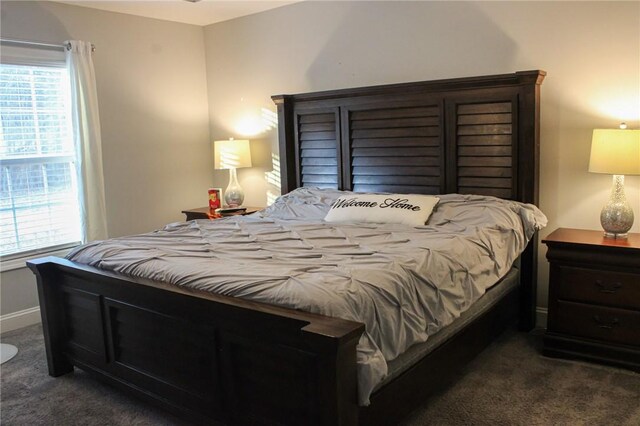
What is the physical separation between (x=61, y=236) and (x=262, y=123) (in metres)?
1.83

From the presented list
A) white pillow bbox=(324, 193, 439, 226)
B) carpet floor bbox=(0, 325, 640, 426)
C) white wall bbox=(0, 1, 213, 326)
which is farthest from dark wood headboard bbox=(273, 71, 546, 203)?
white wall bbox=(0, 1, 213, 326)

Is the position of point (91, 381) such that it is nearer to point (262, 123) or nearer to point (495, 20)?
point (262, 123)

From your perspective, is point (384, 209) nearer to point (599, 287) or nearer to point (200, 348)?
point (599, 287)

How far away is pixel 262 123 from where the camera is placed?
471 cm

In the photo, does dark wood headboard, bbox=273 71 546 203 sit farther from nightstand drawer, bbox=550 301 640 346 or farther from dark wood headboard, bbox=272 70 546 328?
nightstand drawer, bbox=550 301 640 346

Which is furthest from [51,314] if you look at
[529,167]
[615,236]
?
[615,236]

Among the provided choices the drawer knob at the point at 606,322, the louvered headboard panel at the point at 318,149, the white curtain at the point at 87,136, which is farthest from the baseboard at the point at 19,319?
the drawer knob at the point at 606,322

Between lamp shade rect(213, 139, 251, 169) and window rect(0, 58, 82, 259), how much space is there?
1.12m

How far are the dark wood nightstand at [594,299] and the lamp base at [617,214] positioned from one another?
0.06 meters

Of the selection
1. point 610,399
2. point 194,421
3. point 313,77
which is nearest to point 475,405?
point 610,399

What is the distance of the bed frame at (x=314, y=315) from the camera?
1836mm

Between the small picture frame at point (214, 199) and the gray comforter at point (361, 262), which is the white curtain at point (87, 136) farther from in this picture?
the gray comforter at point (361, 262)

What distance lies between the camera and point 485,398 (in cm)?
251

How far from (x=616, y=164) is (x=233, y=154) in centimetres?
281
